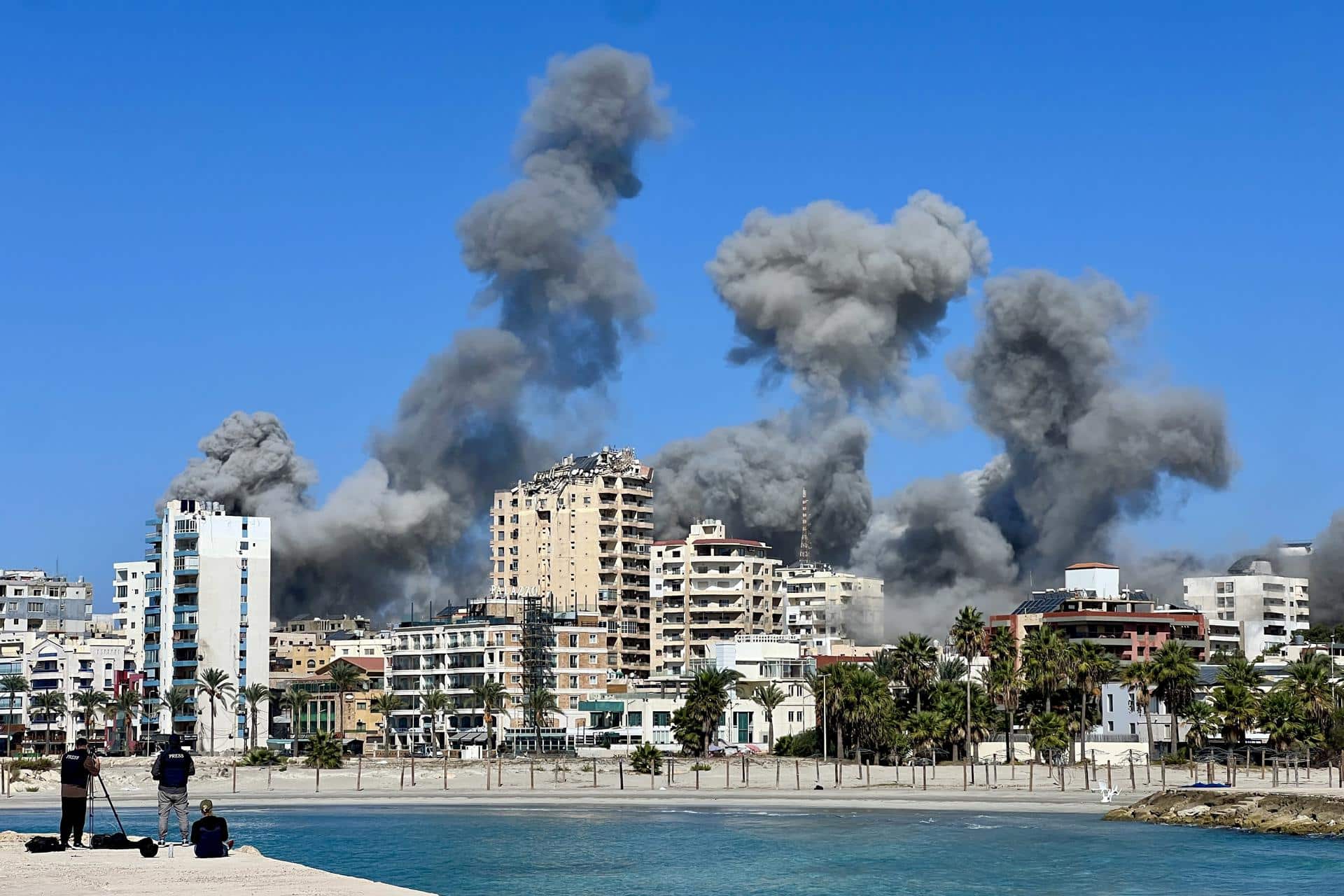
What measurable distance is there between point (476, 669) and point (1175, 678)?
5944cm

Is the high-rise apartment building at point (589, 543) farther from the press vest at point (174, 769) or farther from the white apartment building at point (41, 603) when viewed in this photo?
the press vest at point (174, 769)

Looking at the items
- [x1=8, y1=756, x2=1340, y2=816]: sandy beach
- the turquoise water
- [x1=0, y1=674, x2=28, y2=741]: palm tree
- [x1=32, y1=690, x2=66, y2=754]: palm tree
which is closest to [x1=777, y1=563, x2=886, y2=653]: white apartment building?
[x1=8, y1=756, x2=1340, y2=816]: sandy beach

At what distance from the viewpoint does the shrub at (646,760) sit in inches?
4553

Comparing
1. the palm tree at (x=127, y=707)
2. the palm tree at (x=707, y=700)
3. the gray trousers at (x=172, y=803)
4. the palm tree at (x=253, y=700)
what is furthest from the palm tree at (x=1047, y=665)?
the gray trousers at (x=172, y=803)

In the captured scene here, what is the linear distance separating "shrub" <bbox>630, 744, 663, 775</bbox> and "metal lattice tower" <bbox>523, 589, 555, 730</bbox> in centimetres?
2558

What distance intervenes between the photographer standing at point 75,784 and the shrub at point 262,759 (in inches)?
3655

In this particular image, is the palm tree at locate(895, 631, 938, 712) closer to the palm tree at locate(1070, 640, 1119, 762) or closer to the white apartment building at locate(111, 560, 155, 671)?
the palm tree at locate(1070, 640, 1119, 762)

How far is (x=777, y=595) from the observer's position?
185 meters

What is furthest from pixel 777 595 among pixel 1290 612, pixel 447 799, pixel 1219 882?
pixel 1219 882

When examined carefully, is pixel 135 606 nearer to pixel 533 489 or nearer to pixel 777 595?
pixel 533 489

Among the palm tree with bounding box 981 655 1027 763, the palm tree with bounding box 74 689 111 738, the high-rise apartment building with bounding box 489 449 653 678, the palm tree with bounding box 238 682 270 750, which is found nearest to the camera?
the palm tree with bounding box 981 655 1027 763

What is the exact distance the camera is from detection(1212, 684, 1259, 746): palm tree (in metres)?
108

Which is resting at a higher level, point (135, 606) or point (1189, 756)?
point (135, 606)

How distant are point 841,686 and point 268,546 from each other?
6283 cm
